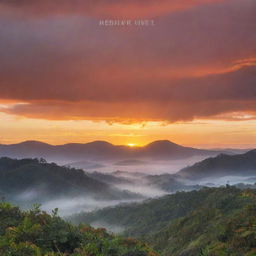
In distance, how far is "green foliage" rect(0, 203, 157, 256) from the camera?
1875cm

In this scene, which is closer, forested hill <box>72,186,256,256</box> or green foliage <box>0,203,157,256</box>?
green foliage <box>0,203,157,256</box>

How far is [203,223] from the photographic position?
79.6 m

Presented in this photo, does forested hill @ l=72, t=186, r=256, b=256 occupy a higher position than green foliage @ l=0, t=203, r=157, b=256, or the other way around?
green foliage @ l=0, t=203, r=157, b=256

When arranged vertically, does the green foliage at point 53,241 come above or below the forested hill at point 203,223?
above

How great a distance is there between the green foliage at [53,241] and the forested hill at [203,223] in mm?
5087

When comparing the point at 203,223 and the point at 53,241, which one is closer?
the point at 53,241

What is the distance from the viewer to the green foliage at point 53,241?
61.5ft

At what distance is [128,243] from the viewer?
24672mm

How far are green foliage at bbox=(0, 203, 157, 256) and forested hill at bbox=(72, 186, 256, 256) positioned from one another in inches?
200

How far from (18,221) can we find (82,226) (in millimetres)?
4002

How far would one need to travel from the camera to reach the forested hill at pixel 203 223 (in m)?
27.7

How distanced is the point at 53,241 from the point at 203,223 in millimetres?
62170

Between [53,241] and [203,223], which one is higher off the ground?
[53,241]

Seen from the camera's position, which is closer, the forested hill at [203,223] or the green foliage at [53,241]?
the green foliage at [53,241]
